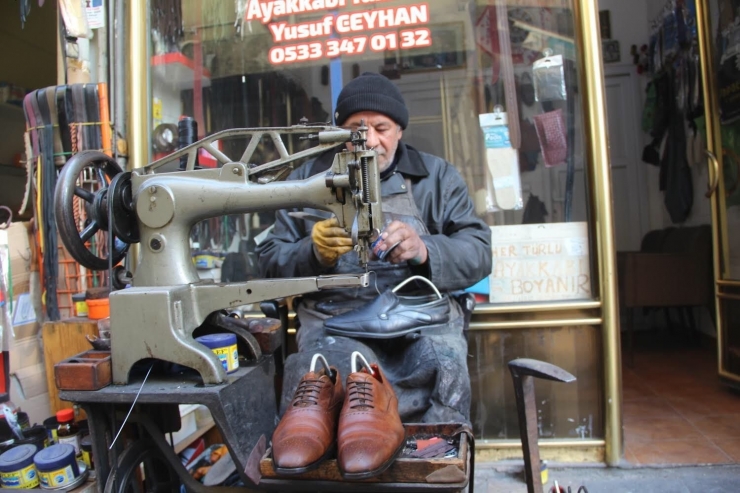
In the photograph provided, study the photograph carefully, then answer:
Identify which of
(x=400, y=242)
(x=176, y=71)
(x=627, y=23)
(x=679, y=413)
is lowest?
(x=679, y=413)

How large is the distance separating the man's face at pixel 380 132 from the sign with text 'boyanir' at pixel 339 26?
0.88m

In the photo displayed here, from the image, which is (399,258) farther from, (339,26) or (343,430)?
(339,26)

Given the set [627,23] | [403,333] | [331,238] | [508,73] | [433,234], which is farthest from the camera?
[627,23]

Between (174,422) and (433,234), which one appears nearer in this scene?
(174,422)

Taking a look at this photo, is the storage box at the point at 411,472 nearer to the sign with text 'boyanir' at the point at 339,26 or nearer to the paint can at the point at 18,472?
the paint can at the point at 18,472

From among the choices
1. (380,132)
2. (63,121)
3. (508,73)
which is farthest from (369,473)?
(63,121)

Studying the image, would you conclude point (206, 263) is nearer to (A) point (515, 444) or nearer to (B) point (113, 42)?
(B) point (113, 42)

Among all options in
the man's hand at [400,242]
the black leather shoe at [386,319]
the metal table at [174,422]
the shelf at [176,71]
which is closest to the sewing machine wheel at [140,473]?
the metal table at [174,422]

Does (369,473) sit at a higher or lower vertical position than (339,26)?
lower

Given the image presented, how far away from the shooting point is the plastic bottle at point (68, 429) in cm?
180

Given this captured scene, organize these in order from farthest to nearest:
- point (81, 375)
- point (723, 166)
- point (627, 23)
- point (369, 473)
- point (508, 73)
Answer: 1. point (627, 23)
2. point (723, 166)
3. point (508, 73)
4. point (81, 375)
5. point (369, 473)

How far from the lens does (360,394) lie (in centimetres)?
110

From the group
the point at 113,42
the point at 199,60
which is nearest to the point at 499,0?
the point at 199,60

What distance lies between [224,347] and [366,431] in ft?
1.62
